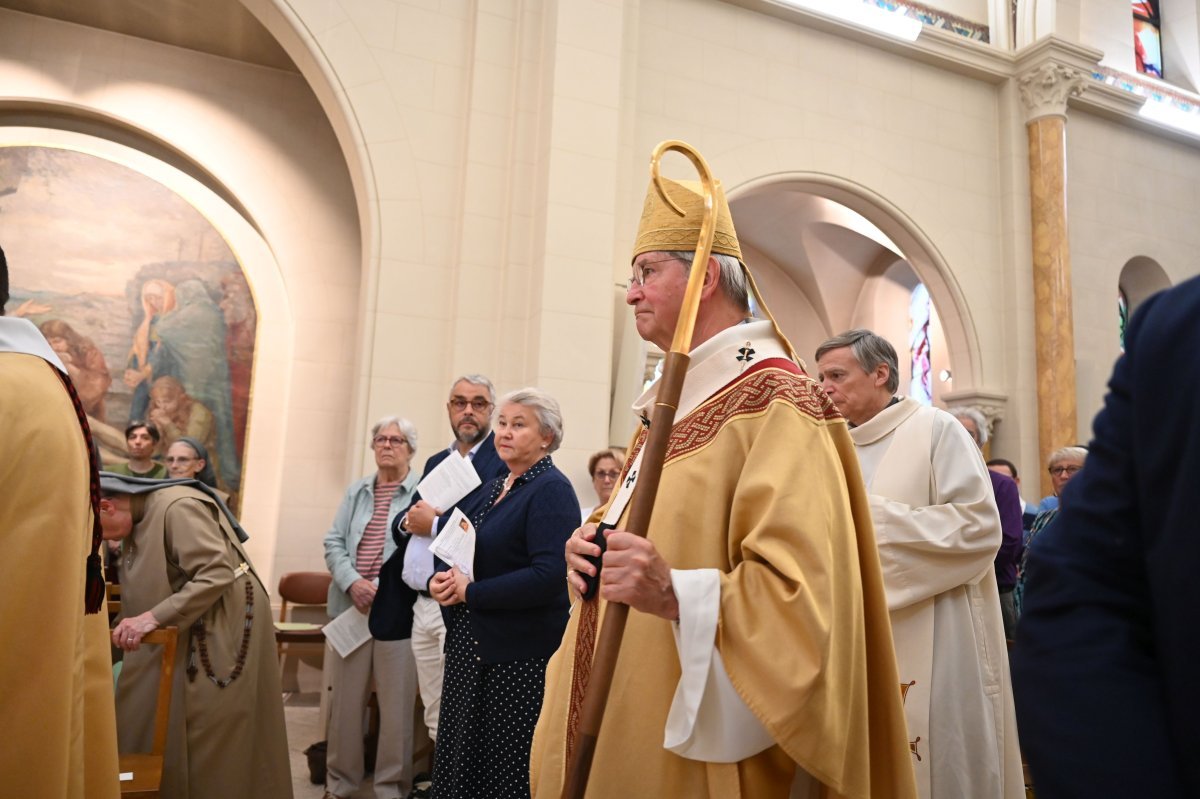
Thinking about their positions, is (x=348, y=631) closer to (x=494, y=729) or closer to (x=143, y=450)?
(x=494, y=729)

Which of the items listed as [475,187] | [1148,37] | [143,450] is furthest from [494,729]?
[1148,37]

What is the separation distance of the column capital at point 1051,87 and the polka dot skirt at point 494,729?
8048 millimetres

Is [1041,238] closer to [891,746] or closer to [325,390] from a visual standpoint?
[325,390]

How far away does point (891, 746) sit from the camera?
166 centimetres

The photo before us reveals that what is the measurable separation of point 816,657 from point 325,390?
687 cm

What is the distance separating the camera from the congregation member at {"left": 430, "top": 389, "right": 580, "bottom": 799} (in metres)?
2.88

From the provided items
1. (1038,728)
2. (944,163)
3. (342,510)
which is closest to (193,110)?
(342,510)

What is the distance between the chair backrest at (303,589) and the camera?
7.13m

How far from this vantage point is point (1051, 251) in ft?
28.1

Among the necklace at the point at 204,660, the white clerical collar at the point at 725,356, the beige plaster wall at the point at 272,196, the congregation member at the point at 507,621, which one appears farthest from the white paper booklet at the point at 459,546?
the beige plaster wall at the point at 272,196

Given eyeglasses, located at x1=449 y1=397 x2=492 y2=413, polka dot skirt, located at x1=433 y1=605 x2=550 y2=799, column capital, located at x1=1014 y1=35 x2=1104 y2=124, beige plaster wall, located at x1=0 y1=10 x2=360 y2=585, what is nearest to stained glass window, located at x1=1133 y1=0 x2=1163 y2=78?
column capital, located at x1=1014 y1=35 x2=1104 y2=124

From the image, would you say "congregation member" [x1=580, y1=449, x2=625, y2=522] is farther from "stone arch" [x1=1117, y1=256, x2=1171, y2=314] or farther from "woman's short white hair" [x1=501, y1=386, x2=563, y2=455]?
"stone arch" [x1=1117, y1=256, x2=1171, y2=314]

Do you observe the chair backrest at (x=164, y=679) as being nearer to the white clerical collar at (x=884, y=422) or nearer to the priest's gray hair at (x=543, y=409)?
the priest's gray hair at (x=543, y=409)

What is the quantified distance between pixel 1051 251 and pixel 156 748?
8.28 m
